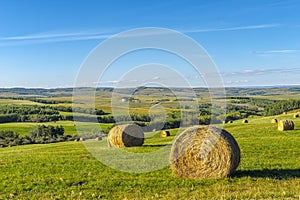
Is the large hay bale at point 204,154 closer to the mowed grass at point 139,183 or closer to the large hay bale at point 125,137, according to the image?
the mowed grass at point 139,183

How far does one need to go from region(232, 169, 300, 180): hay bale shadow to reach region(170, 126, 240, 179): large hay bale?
0.58 metres

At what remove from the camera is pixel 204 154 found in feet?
45.9

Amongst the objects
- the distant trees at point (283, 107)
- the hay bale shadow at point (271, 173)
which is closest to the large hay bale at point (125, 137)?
the hay bale shadow at point (271, 173)

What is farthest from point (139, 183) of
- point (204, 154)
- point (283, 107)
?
point (283, 107)

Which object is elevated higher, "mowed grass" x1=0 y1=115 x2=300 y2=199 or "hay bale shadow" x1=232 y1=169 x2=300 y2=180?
"mowed grass" x1=0 y1=115 x2=300 y2=199

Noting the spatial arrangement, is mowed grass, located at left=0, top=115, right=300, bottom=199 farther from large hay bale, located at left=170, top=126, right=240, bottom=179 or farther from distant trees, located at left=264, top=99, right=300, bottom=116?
distant trees, located at left=264, top=99, right=300, bottom=116

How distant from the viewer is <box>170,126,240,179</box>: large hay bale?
13.6m

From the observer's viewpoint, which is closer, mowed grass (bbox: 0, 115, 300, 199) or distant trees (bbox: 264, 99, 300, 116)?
mowed grass (bbox: 0, 115, 300, 199)

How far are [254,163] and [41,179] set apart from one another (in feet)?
31.7

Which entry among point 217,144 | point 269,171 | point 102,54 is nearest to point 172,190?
point 217,144

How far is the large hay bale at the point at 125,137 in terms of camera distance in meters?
27.2

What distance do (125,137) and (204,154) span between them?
45.9 feet

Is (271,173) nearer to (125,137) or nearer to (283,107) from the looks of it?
(125,137)

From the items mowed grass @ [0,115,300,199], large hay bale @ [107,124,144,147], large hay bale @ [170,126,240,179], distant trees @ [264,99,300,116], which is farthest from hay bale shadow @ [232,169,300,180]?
distant trees @ [264,99,300,116]
